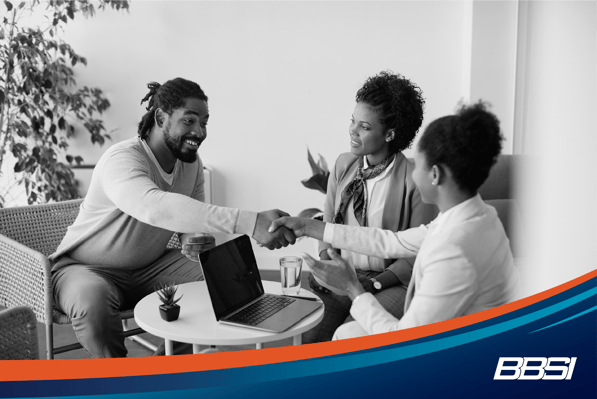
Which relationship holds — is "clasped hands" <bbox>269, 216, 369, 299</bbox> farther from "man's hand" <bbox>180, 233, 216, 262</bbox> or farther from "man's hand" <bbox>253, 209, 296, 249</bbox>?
"man's hand" <bbox>180, 233, 216, 262</bbox>

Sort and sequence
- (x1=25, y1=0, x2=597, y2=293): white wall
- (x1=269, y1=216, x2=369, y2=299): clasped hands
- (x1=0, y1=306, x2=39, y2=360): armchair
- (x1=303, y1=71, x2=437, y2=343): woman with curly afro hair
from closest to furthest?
1. (x1=0, y1=306, x2=39, y2=360): armchair
2. (x1=269, y1=216, x2=369, y2=299): clasped hands
3. (x1=303, y1=71, x2=437, y2=343): woman with curly afro hair
4. (x1=25, y1=0, x2=597, y2=293): white wall

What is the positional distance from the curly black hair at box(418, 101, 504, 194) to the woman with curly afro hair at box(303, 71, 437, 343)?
80cm

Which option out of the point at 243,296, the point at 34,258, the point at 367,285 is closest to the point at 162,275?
the point at 34,258

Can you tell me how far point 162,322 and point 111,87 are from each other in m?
2.91

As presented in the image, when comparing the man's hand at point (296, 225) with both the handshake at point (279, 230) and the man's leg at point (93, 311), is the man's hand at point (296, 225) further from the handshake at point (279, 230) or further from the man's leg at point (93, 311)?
the man's leg at point (93, 311)

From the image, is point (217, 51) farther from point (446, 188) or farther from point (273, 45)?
point (446, 188)

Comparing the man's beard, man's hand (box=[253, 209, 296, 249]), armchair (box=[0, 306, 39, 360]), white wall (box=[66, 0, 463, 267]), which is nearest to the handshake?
man's hand (box=[253, 209, 296, 249])

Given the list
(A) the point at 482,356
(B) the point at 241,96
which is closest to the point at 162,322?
(A) the point at 482,356

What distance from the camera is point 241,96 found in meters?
4.10

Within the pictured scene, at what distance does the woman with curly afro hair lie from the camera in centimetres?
208

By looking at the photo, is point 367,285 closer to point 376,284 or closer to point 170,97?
point 376,284

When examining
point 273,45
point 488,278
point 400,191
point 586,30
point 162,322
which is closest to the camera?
point 488,278

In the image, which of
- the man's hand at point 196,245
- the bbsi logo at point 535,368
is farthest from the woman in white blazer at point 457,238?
the man's hand at point 196,245

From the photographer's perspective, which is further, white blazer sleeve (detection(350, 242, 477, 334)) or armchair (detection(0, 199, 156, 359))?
armchair (detection(0, 199, 156, 359))
